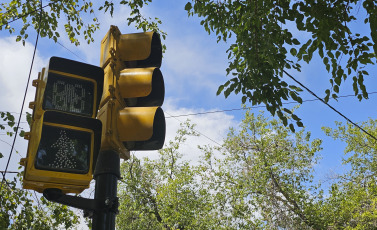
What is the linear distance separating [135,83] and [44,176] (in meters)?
0.98

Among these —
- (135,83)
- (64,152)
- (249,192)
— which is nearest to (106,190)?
(64,152)

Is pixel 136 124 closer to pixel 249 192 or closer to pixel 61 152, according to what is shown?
pixel 61 152

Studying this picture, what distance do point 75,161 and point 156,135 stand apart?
25.8 inches

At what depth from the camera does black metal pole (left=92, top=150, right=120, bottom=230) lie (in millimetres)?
2627

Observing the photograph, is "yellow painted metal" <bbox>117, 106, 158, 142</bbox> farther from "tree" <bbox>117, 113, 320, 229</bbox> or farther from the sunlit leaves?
"tree" <bbox>117, 113, 320, 229</bbox>

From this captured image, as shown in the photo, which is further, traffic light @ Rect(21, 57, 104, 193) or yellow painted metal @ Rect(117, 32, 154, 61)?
yellow painted metal @ Rect(117, 32, 154, 61)

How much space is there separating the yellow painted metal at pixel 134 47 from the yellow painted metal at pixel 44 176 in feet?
2.78

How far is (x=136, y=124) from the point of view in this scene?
285cm

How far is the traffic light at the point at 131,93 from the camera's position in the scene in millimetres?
2852

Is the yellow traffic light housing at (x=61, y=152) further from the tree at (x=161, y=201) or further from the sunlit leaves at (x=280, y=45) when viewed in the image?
the tree at (x=161, y=201)

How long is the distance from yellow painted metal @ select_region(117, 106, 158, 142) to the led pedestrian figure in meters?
0.38

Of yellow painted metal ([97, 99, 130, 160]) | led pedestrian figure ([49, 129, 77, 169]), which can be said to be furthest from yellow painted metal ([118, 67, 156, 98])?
led pedestrian figure ([49, 129, 77, 169])

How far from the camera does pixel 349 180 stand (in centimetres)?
2406

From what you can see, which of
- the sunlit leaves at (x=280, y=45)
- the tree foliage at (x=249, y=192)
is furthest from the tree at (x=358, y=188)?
the sunlit leaves at (x=280, y=45)
